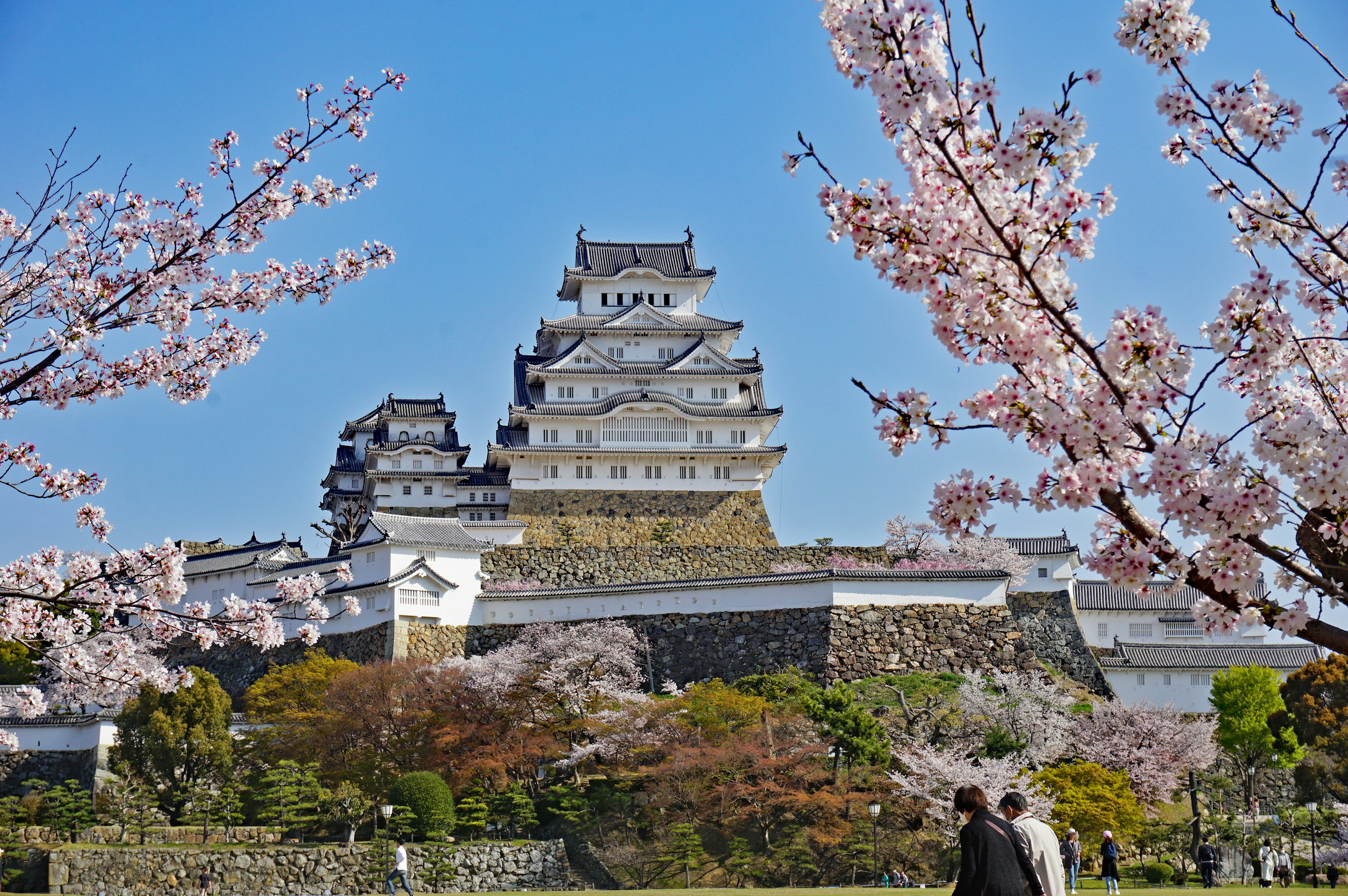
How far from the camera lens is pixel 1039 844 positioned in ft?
22.9

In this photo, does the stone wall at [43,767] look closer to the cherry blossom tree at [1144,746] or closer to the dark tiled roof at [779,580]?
the dark tiled roof at [779,580]

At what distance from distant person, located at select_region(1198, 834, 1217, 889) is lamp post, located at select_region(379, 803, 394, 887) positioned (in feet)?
42.4

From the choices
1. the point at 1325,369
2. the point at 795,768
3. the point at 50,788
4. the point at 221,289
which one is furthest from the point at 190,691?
the point at 1325,369

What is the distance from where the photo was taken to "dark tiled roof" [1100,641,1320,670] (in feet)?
111

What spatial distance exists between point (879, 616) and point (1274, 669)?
1422 centimetres

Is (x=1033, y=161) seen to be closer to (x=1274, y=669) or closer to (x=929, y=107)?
(x=929, y=107)

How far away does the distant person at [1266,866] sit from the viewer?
2019 cm

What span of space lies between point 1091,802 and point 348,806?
510 inches

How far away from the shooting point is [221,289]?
740cm

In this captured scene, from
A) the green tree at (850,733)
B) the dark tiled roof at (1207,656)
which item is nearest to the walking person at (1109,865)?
the green tree at (850,733)

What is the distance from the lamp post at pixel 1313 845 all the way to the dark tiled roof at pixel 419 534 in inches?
758

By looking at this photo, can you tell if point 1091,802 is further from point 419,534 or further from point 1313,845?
point 419,534

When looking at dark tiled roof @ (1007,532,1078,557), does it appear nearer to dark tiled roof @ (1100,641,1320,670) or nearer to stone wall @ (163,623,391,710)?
dark tiled roof @ (1100,641,1320,670)

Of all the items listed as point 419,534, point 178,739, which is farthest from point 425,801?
point 419,534
